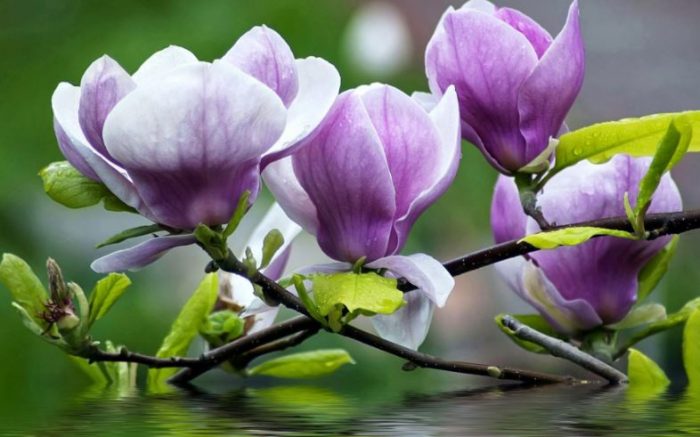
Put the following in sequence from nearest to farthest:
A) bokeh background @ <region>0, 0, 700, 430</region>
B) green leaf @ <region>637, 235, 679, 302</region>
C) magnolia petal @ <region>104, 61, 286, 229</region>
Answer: magnolia petal @ <region>104, 61, 286, 229</region> → green leaf @ <region>637, 235, 679, 302</region> → bokeh background @ <region>0, 0, 700, 430</region>

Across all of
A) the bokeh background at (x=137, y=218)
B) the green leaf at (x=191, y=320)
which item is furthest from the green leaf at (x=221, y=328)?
the bokeh background at (x=137, y=218)

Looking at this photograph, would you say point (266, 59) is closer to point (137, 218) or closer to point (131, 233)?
point (131, 233)

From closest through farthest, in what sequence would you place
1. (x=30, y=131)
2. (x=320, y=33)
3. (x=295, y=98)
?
(x=295, y=98) → (x=30, y=131) → (x=320, y=33)

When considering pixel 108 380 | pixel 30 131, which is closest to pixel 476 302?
pixel 30 131

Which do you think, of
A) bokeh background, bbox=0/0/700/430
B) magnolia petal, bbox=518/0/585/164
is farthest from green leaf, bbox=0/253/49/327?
bokeh background, bbox=0/0/700/430

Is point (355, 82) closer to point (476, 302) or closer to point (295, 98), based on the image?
point (476, 302)

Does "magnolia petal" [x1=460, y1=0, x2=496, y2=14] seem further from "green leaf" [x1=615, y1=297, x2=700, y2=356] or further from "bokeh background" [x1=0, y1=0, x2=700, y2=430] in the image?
"bokeh background" [x1=0, y1=0, x2=700, y2=430]
